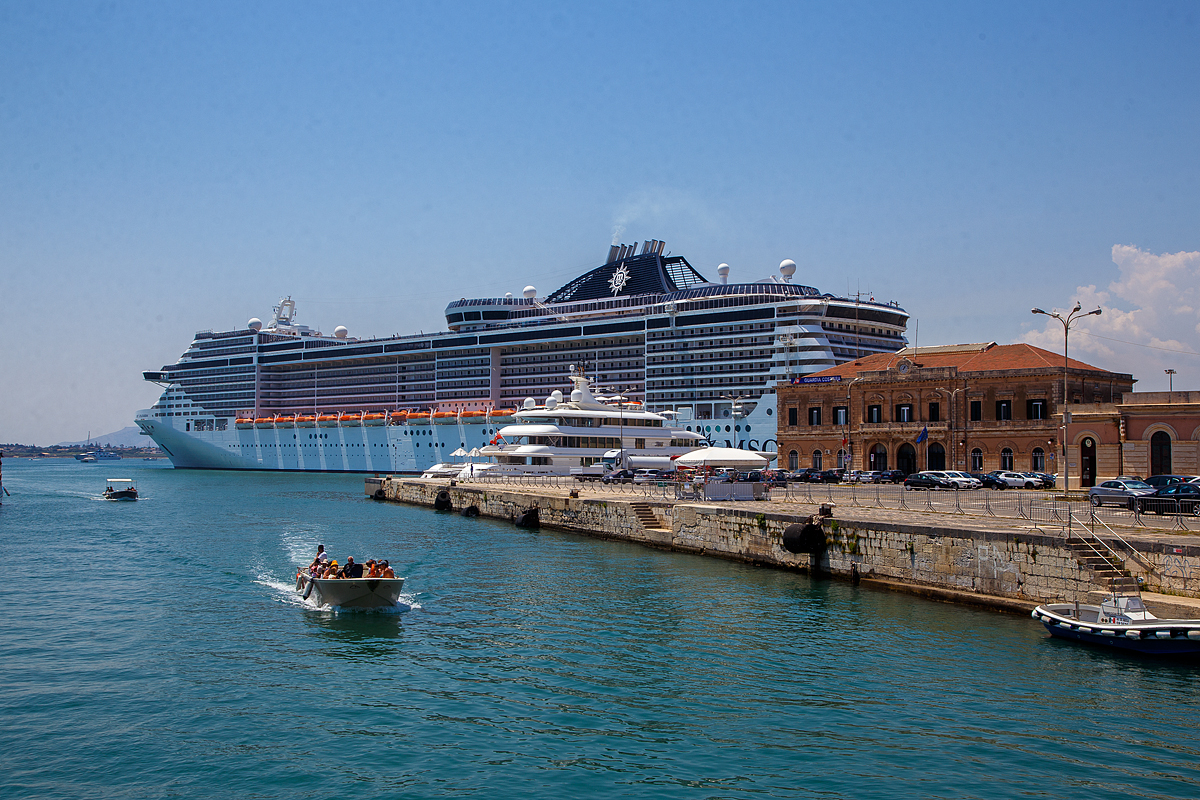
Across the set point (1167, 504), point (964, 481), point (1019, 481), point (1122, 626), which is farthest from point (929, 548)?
point (1019, 481)

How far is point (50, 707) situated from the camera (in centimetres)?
1628

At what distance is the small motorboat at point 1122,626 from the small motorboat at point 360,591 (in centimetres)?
1549

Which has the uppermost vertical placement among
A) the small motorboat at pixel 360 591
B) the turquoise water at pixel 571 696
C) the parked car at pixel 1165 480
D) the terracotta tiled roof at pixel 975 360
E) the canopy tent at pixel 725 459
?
the terracotta tiled roof at pixel 975 360

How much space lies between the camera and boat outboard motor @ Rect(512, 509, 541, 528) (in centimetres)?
4575

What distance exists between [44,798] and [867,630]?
16513 mm

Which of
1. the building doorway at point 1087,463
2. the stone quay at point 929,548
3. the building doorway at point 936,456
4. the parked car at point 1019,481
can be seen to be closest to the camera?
the stone quay at point 929,548

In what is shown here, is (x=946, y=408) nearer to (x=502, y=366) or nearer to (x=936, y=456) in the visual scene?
(x=936, y=456)

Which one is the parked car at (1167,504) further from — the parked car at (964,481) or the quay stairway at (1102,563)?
the parked car at (964,481)

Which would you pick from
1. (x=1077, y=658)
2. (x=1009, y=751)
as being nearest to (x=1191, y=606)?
(x=1077, y=658)

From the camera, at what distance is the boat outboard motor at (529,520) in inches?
1801

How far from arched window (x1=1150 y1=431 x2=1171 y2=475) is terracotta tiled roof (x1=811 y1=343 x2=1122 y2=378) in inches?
669

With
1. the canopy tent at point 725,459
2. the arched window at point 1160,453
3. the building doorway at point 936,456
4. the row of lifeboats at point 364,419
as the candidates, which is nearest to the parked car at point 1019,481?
the arched window at point 1160,453

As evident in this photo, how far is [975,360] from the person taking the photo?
61562 millimetres

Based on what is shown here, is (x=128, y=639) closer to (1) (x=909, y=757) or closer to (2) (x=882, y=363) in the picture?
(1) (x=909, y=757)
